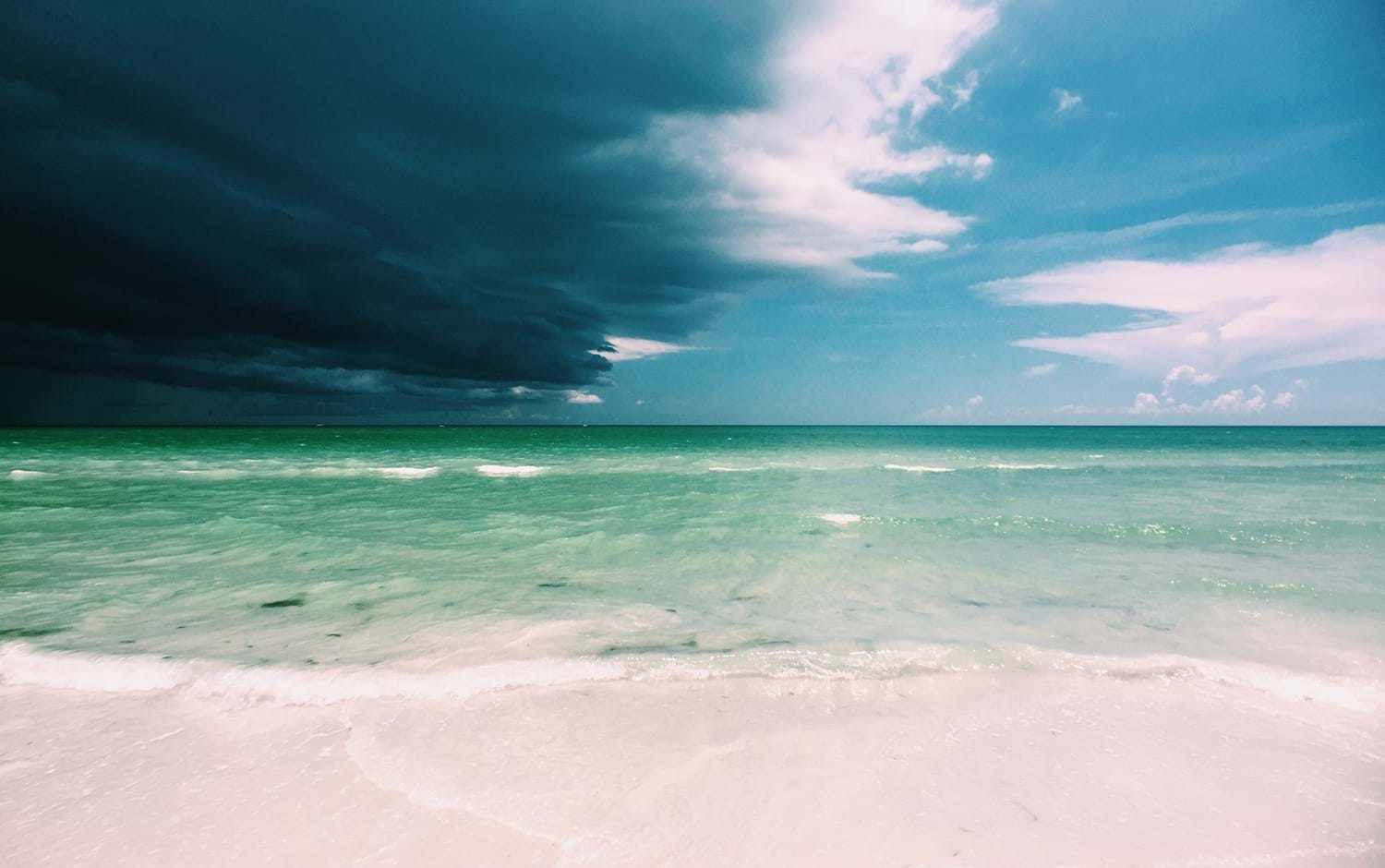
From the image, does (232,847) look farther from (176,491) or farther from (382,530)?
(176,491)

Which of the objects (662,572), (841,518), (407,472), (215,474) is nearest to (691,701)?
(662,572)

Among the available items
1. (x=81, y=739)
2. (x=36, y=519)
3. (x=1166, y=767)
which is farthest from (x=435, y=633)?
(x=36, y=519)

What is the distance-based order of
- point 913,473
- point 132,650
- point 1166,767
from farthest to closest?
point 913,473, point 132,650, point 1166,767

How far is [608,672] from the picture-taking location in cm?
546

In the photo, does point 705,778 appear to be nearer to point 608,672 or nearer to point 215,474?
point 608,672

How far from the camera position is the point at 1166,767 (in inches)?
152

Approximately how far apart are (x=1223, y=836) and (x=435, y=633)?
6.57 metres

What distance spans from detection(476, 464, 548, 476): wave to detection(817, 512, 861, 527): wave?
1780 cm

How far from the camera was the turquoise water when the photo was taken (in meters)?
6.56

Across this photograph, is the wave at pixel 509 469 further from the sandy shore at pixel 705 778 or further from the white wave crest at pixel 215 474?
the sandy shore at pixel 705 778

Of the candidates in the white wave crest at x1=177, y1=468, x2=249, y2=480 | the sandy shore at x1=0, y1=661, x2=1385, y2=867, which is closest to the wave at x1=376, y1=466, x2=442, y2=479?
the white wave crest at x1=177, y1=468, x2=249, y2=480

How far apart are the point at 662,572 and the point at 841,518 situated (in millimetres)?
7233

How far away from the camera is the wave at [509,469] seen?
30.4 m

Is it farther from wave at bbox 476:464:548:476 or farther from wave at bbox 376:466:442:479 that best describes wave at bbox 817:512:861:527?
wave at bbox 376:466:442:479
